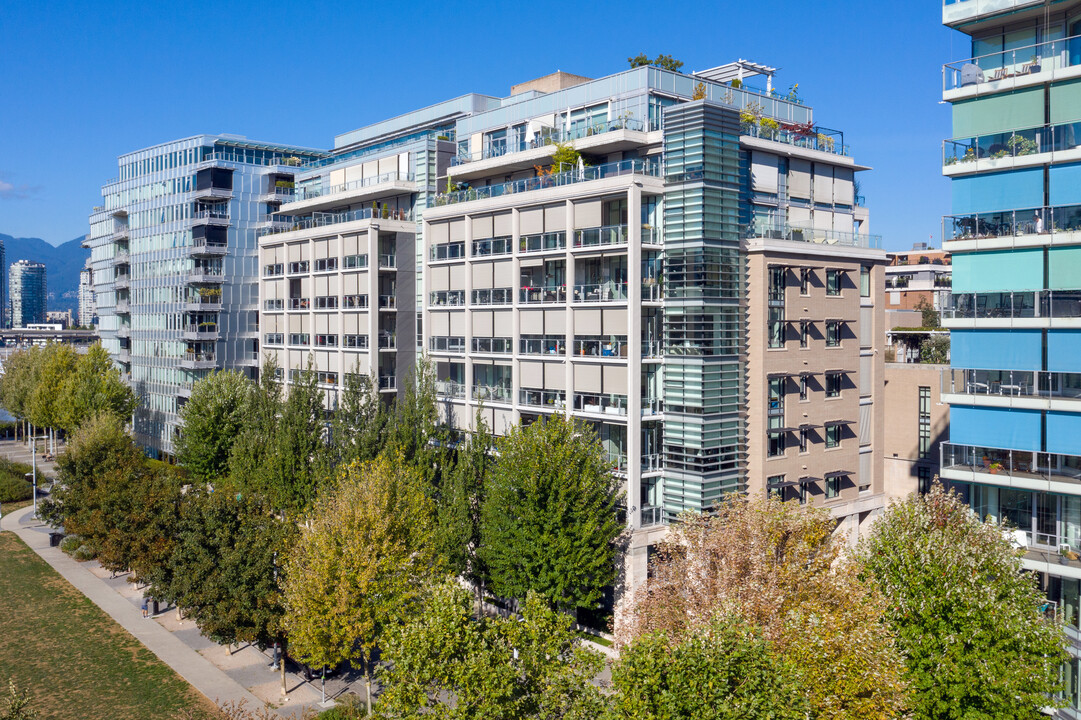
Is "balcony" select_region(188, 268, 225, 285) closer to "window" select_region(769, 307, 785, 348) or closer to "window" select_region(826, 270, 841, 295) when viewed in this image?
"window" select_region(769, 307, 785, 348)

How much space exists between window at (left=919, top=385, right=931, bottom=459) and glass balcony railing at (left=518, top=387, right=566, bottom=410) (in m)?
26.9

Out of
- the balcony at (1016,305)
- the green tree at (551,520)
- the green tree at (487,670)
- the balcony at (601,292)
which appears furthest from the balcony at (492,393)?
the green tree at (487,670)

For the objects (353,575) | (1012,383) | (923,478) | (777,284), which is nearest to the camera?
(353,575)

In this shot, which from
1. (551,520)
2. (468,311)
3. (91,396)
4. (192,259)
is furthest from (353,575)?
(91,396)

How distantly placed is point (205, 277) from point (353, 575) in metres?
56.6

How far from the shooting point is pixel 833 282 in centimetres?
4866

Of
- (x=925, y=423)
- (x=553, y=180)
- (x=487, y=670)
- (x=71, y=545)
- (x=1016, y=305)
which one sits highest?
(x=553, y=180)

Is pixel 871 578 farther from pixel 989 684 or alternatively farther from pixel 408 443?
pixel 408 443

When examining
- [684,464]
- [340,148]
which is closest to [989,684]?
[684,464]

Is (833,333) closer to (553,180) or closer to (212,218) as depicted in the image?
(553,180)

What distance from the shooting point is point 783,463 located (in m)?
45.9

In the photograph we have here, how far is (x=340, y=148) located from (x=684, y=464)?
4806 centimetres

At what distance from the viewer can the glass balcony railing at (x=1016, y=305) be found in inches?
1287

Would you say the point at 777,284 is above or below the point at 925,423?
above
